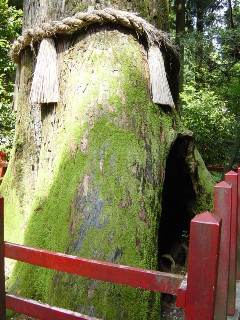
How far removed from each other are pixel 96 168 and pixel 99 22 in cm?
119

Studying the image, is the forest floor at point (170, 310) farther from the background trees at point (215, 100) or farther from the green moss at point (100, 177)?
the background trees at point (215, 100)

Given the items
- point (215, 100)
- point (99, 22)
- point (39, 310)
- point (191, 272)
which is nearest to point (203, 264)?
point (191, 272)

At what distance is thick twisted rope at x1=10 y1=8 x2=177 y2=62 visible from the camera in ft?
9.51

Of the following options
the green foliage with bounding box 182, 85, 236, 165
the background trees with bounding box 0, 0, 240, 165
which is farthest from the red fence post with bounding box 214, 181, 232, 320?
the green foliage with bounding box 182, 85, 236, 165

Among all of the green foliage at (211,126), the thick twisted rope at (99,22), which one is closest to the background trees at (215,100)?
the green foliage at (211,126)

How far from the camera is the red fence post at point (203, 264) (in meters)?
1.24

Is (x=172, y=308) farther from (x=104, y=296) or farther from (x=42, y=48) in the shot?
(x=42, y=48)

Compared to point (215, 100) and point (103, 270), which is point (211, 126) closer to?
point (215, 100)

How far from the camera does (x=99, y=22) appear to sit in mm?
2973

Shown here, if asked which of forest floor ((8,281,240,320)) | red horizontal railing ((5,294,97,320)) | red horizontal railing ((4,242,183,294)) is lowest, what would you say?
forest floor ((8,281,240,320))

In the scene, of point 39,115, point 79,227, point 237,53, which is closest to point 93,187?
point 79,227

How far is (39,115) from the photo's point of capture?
340 centimetres

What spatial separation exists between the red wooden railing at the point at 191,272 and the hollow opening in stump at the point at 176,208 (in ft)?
2.88

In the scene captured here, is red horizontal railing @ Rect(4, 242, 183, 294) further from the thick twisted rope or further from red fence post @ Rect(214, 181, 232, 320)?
the thick twisted rope
